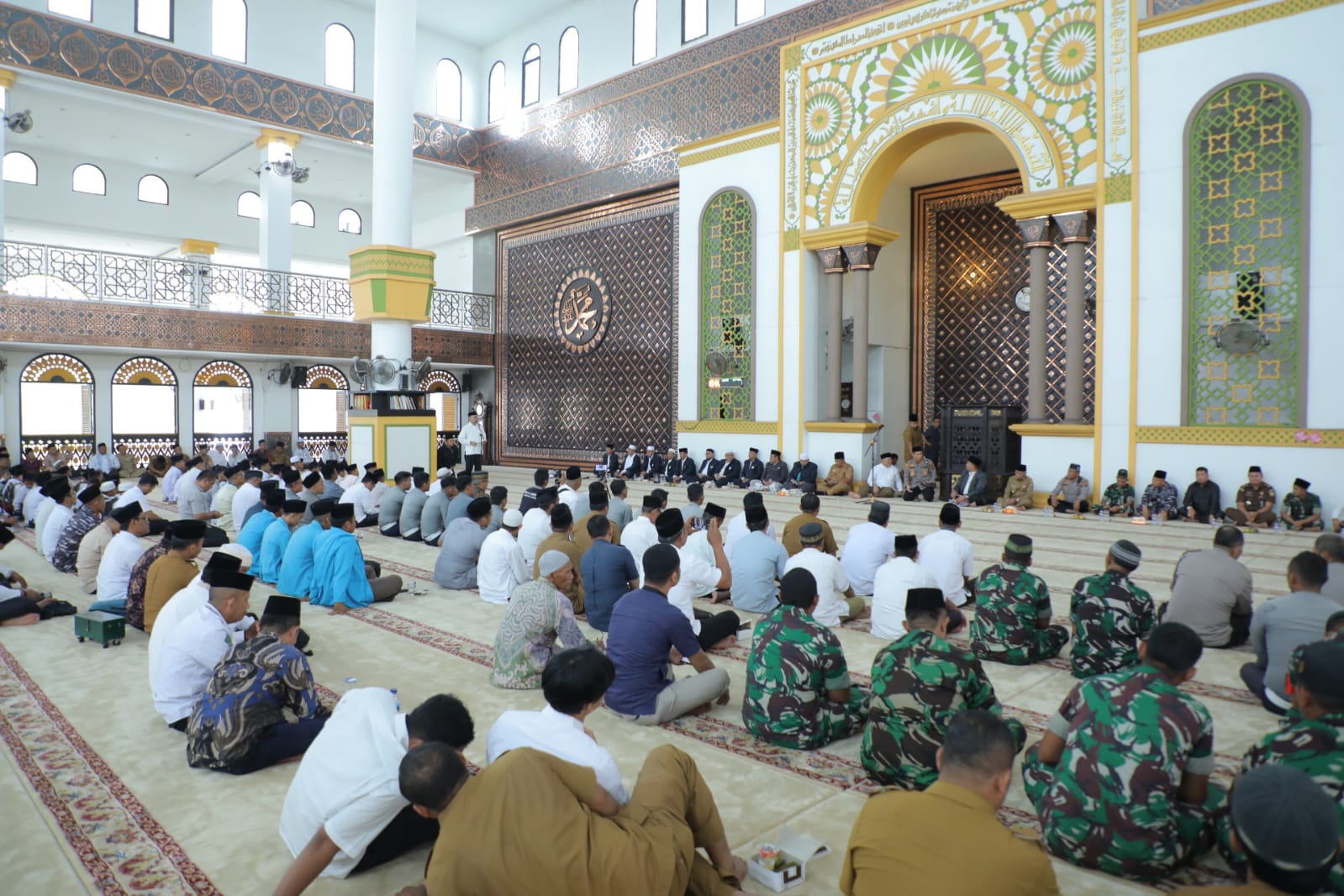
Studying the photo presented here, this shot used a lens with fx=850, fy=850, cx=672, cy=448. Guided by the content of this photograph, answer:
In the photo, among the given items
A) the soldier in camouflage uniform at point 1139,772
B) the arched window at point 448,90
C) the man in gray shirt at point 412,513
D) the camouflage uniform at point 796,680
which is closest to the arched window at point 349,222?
the arched window at point 448,90

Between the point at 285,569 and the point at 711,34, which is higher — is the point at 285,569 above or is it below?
below

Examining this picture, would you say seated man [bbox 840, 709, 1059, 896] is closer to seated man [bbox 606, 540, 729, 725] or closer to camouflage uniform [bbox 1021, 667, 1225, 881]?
camouflage uniform [bbox 1021, 667, 1225, 881]

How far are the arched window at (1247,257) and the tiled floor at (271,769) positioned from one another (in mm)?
3241

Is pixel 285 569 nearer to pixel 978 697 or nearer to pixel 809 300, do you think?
pixel 978 697

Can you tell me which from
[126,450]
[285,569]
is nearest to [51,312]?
[126,450]

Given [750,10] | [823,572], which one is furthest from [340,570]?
[750,10]

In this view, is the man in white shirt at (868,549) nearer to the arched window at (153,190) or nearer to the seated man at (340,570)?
the seated man at (340,570)

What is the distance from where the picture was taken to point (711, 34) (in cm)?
1100

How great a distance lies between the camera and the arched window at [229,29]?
37.8 ft

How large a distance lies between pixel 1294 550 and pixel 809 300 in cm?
550

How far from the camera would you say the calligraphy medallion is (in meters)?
12.7

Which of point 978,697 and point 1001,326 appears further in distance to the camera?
point 1001,326

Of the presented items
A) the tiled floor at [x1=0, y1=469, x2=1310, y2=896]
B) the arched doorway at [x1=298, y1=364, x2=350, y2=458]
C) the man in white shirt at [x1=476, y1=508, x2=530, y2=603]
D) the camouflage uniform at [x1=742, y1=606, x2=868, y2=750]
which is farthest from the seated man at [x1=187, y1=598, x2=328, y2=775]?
the arched doorway at [x1=298, y1=364, x2=350, y2=458]

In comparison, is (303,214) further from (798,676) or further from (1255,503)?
(798,676)
